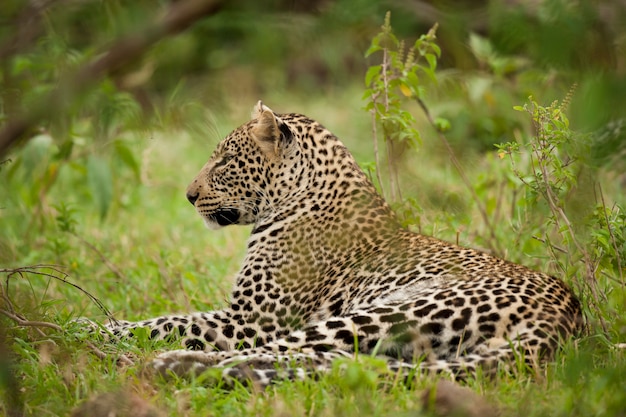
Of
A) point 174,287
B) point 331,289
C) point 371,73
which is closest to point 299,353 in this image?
point 331,289

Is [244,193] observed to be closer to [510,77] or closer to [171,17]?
[171,17]

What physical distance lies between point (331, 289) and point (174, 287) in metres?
2.00

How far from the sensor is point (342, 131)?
13.0m

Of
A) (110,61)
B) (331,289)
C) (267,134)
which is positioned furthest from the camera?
(267,134)

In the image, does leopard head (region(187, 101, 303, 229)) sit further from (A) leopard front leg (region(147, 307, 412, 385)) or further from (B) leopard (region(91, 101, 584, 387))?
(A) leopard front leg (region(147, 307, 412, 385))

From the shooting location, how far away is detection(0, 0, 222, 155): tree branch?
169 cm

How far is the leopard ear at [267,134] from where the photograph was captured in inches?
248

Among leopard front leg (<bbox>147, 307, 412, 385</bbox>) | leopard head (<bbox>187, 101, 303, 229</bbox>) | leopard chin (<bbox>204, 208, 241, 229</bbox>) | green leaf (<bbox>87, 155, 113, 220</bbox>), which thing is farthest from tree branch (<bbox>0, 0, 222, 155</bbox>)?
green leaf (<bbox>87, 155, 113, 220</bbox>)

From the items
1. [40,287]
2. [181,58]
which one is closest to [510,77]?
[181,58]

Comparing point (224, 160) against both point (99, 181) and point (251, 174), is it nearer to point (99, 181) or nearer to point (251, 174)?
point (251, 174)

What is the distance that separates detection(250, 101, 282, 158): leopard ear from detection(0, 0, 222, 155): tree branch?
4.50 metres

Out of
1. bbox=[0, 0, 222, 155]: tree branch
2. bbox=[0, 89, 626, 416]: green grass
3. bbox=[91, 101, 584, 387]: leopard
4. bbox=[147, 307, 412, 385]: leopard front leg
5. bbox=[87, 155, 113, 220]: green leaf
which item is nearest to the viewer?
bbox=[0, 0, 222, 155]: tree branch

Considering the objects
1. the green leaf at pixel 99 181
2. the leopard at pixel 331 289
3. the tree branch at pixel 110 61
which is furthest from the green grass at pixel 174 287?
the tree branch at pixel 110 61

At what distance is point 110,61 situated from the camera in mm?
1700
